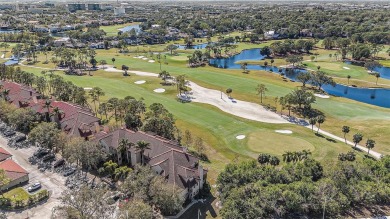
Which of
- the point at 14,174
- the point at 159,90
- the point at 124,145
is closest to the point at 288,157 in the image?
the point at 124,145

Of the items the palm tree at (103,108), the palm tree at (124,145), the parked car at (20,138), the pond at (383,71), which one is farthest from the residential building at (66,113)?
the pond at (383,71)

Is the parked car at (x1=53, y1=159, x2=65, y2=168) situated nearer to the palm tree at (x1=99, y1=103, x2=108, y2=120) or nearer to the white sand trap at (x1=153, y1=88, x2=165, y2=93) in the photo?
the palm tree at (x1=99, y1=103, x2=108, y2=120)

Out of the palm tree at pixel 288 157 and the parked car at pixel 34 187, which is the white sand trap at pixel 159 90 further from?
the parked car at pixel 34 187

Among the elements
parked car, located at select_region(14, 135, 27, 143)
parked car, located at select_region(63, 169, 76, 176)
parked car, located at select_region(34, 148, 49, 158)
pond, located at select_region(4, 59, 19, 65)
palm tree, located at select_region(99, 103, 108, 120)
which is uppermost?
pond, located at select_region(4, 59, 19, 65)

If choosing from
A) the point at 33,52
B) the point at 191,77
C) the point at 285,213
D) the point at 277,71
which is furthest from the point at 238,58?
the point at 285,213

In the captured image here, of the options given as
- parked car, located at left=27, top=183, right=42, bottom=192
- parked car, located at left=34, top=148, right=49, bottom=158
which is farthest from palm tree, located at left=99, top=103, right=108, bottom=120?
parked car, located at left=27, top=183, right=42, bottom=192

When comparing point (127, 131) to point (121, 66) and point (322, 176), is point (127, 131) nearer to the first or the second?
point (322, 176)
